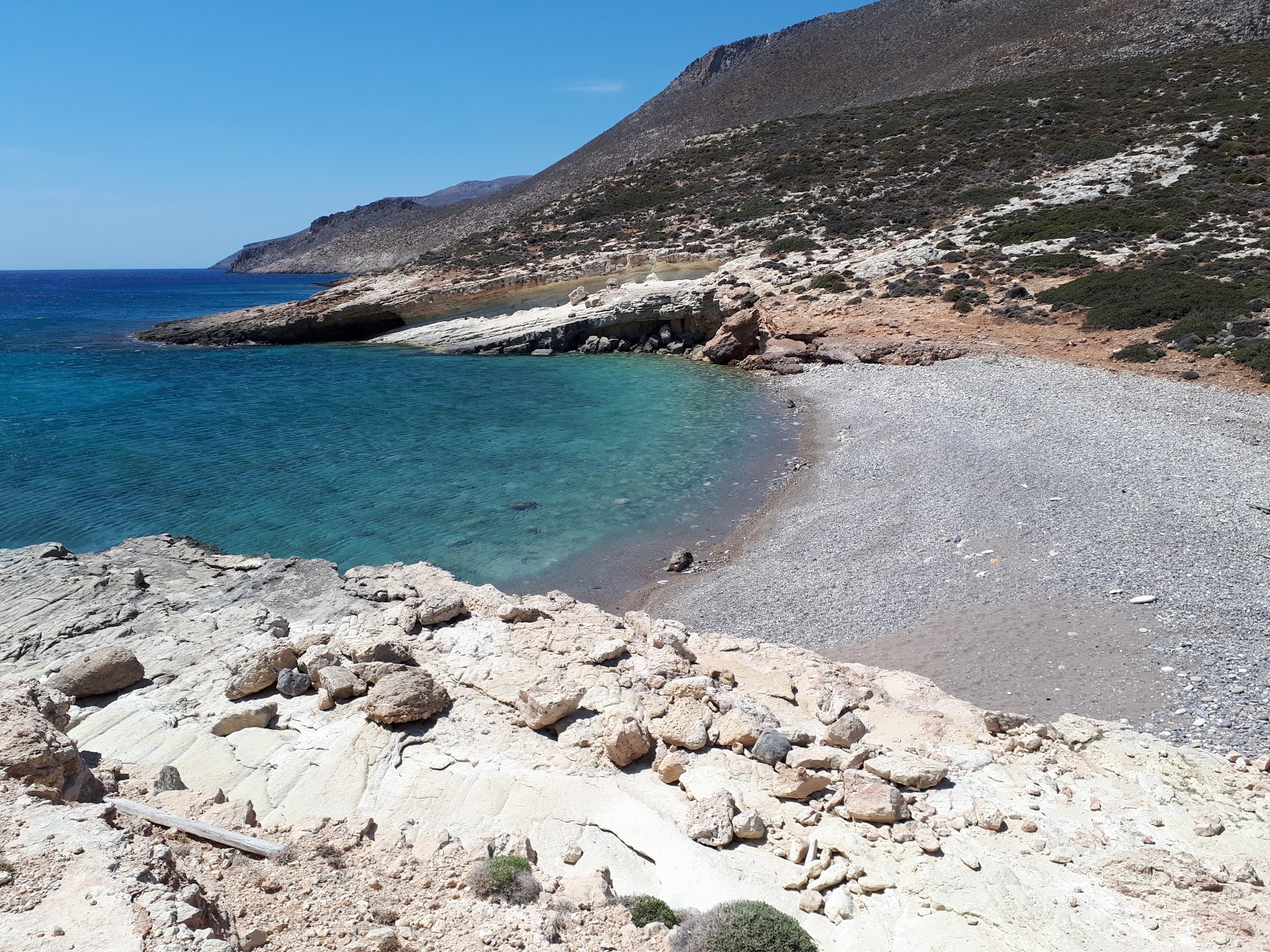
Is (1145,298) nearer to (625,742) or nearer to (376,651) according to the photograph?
(625,742)

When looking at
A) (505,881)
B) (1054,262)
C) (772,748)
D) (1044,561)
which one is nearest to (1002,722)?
(772,748)

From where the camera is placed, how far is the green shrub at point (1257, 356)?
1749 centimetres

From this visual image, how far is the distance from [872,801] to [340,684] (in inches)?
170

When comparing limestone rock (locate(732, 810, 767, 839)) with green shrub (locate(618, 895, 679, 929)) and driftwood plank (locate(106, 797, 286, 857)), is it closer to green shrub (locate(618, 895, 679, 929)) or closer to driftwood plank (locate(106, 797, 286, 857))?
green shrub (locate(618, 895, 679, 929))

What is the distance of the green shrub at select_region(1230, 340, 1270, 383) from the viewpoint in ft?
57.4

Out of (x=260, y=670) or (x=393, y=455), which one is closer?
(x=260, y=670)

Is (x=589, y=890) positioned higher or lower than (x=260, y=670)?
lower

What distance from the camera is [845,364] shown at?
2423 cm

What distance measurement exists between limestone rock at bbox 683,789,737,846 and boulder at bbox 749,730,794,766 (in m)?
0.60

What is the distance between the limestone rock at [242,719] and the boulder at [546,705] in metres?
2.07

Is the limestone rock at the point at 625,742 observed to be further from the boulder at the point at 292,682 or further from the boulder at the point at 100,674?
the boulder at the point at 100,674

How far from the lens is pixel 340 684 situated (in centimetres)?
643

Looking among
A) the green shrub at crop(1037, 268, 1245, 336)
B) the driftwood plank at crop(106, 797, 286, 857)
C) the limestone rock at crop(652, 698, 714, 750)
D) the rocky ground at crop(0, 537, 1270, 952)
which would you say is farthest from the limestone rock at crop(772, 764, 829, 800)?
the green shrub at crop(1037, 268, 1245, 336)

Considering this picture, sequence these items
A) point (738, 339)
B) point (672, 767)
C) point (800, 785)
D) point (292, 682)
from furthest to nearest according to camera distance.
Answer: point (738, 339)
point (292, 682)
point (672, 767)
point (800, 785)
